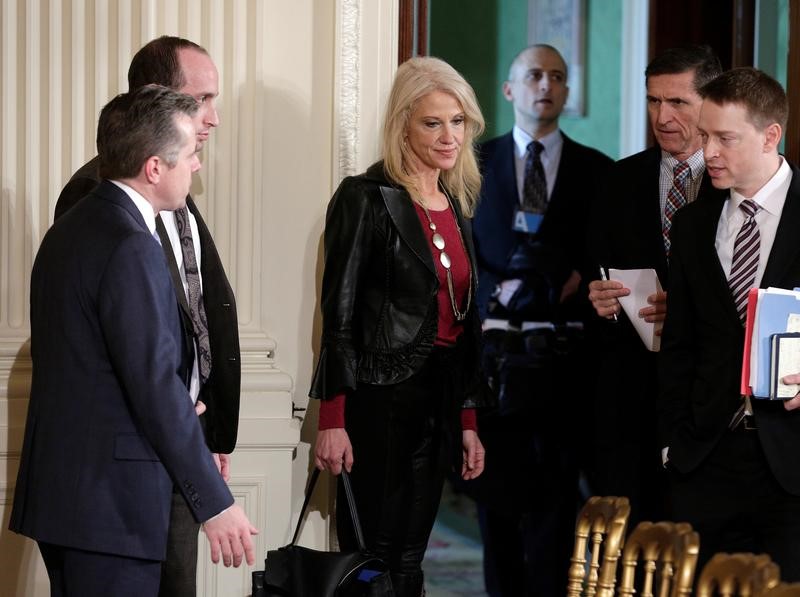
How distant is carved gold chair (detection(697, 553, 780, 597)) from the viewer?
1641 millimetres

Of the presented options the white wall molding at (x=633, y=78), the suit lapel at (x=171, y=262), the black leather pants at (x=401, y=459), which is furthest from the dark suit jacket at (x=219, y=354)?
the white wall molding at (x=633, y=78)

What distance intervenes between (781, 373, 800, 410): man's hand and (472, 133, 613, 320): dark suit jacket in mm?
2175

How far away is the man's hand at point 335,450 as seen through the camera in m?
3.59

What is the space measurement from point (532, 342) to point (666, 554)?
3408mm

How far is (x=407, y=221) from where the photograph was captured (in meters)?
3.66

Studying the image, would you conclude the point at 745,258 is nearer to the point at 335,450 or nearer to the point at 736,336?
the point at 736,336

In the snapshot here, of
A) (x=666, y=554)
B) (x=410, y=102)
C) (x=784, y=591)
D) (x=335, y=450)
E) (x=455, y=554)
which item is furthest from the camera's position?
(x=455, y=554)

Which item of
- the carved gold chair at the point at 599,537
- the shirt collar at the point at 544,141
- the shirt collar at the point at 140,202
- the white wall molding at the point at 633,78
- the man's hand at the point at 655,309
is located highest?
the white wall molding at the point at 633,78

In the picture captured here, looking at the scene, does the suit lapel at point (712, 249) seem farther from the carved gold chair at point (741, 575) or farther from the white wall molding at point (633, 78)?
the white wall molding at point (633, 78)

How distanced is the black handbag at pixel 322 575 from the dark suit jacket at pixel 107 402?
2.73ft

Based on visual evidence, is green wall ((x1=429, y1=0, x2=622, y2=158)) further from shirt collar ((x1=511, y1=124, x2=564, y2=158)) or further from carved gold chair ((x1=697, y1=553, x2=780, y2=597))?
carved gold chair ((x1=697, y1=553, x2=780, y2=597))

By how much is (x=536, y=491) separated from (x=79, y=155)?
2381mm

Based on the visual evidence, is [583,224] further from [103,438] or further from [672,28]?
[103,438]

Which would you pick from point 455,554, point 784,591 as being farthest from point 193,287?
point 455,554
